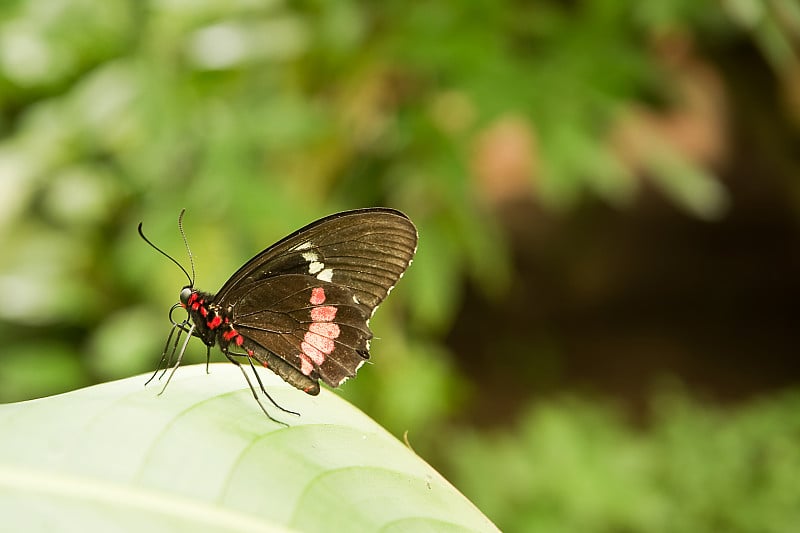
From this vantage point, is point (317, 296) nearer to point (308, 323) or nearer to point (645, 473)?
point (308, 323)

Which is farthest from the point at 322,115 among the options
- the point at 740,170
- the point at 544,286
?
the point at 740,170

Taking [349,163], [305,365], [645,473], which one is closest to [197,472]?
[305,365]

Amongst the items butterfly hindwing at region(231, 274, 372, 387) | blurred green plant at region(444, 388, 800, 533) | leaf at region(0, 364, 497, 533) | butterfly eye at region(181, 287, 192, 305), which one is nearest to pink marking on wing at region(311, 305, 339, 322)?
butterfly hindwing at region(231, 274, 372, 387)

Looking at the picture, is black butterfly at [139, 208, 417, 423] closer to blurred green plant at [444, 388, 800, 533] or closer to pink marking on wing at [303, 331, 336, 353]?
pink marking on wing at [303, 331, 336, 353]

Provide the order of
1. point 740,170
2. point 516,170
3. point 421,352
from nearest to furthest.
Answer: point 421,352 < point 516,170 < point 740,170

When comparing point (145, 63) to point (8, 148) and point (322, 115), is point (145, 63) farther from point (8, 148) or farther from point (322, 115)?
point (8, 148)

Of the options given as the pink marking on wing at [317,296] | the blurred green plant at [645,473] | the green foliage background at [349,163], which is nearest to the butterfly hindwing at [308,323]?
the pink marking on wing at [317,296]

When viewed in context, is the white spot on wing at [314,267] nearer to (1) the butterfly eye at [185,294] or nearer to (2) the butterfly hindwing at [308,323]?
(2) the butterfly hindwing at [308,323]
